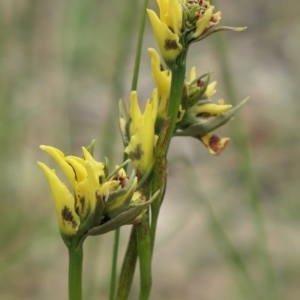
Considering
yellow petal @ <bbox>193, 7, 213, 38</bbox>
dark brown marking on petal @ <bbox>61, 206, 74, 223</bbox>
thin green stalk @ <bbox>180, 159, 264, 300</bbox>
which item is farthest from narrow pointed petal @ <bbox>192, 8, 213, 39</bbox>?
thin green stalk @ <bbox>180, 159, 264, 300</bbox>

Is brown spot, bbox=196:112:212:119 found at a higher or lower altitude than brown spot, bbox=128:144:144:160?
higher

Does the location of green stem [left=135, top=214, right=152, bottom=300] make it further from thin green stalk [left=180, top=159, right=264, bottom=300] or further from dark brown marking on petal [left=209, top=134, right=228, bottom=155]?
thin green stalk [left=180, top=159, right=264, bottom=300]

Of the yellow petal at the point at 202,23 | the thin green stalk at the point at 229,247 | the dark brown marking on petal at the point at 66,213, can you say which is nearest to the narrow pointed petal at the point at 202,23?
Answer: the yellow petal at the point at 202,23

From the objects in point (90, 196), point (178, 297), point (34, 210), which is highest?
point (90, 196)

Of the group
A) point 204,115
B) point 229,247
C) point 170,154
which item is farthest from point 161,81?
point 170,154

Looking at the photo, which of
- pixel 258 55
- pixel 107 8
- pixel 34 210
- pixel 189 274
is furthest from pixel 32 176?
pixel 258 55

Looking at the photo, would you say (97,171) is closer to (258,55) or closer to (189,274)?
(189,274)

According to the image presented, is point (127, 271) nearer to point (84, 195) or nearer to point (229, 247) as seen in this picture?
point (84, 195)
